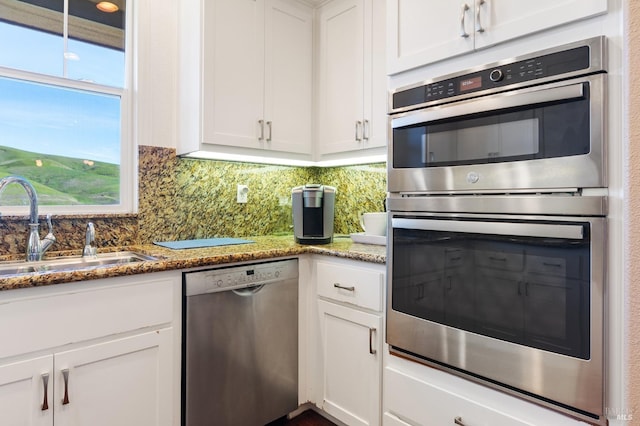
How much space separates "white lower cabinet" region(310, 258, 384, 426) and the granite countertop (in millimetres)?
64

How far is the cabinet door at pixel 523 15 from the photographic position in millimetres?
1079

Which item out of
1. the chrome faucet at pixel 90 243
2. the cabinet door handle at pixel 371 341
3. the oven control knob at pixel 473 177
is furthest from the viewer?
the chrome faucet at pixel 90 243

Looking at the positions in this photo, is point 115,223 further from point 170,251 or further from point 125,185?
point 170,251

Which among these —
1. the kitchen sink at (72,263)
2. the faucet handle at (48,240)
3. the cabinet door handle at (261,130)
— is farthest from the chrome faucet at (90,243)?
the cabinet door handle at (261,130)

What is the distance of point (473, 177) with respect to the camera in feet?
4.22

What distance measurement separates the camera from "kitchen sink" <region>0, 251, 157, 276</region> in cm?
157

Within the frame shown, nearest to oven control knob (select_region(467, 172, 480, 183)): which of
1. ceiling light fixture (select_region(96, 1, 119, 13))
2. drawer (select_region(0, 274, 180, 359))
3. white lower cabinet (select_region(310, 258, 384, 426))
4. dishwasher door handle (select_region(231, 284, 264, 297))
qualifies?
white lower cabinet (select_region(310, 258, 384, 426))

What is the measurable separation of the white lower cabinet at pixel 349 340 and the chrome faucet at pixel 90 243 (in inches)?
41.9

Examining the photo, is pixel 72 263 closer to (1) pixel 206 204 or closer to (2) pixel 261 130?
(1) pixel 206 204

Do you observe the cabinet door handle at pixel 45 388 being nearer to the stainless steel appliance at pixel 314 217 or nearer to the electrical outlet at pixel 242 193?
the stainless steel appliance at pixel 314 217

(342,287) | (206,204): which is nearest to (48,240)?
(206,204)

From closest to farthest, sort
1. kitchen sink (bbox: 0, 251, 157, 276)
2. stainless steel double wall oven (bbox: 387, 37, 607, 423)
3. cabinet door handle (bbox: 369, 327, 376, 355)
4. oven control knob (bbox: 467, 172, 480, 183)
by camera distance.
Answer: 1. stainless steel double wall oven (bbox: 387, 37, 607, 423)
2. oven control knob (bbox: 467, 172, 480, 183)
3. kitchen sink (bbox: 0, 251, 157, 276)
4. cabinet door handle (bbox: 369, 327, 376, 355)

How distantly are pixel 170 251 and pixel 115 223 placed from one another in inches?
15.4

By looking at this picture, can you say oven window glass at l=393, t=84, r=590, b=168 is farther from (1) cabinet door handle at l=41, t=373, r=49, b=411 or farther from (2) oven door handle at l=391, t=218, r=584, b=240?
(1) cabinet door handle at l=41, t=373, r=49, b=411
